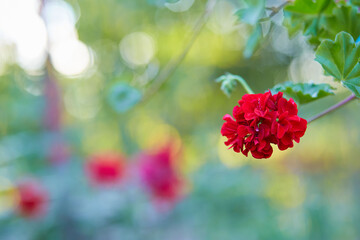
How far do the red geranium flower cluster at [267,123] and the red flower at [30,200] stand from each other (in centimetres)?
155

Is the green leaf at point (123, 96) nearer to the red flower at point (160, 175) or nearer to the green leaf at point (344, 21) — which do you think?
the green leaf at point (344, 21)

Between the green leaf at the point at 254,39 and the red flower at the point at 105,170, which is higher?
the green leaf at the point at 254,39

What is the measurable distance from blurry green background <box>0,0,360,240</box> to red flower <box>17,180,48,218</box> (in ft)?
0.32

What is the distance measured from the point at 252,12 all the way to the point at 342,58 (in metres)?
0.16

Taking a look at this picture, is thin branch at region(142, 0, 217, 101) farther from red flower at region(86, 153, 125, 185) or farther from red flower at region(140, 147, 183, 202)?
red flower at region(86, 153, 125, 185)

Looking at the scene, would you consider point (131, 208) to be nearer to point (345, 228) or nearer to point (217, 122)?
point (345, 228)

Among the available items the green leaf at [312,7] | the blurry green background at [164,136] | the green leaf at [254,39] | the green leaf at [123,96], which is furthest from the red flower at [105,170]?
the green leaf at [312,7]

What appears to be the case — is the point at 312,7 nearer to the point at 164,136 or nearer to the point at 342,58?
the point at 342,58

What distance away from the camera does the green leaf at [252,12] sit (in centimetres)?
44

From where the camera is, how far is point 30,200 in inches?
64.9

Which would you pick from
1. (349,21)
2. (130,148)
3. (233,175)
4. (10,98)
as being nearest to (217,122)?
(130,148)

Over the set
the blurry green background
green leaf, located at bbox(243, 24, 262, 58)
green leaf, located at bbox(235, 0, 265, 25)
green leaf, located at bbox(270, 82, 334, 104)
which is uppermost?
green leaf, located at bbox(235, 0, 265, 25)

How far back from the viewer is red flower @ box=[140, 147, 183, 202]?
163 cm

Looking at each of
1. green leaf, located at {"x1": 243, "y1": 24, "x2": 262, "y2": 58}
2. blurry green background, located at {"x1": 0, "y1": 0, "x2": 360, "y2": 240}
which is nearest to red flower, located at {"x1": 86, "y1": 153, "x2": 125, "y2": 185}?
blurry green background, located at {"x1": 0, "y1": 0, "x2": 360, "y2": 240}
